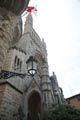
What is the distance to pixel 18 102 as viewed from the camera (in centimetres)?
1062

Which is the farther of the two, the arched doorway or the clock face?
the arched doorway

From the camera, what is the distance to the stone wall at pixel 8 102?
8.51m

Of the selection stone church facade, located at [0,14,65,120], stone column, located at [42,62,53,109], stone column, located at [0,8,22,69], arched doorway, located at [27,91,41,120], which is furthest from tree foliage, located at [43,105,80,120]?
stone column, located at [0,8,22,69]

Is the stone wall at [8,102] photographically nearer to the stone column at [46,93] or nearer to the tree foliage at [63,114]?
the tree foliage at [63,114]

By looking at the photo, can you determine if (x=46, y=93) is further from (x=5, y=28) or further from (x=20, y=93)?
(x=5, y=28)

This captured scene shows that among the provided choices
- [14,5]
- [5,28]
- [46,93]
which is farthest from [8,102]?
[14,5]

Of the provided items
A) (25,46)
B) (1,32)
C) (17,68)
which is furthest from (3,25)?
(25,46)

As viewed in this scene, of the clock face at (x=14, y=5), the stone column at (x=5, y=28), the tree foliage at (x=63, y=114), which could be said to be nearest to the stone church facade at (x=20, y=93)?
the tree foliage at (x=63, y=114)

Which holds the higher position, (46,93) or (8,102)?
(46,93)

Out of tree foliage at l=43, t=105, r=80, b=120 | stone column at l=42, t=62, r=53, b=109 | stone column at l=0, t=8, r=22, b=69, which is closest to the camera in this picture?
stone column at l=0, t=8, r=22, b=69

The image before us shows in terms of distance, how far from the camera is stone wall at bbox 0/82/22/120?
8.51 metres

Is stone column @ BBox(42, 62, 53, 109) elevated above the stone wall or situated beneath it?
elevated above

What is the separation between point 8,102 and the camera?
30.3ft

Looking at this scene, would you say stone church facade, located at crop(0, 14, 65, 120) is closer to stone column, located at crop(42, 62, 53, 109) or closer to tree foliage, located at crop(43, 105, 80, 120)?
stone column, located at crop(42, 62, 53, 109)
